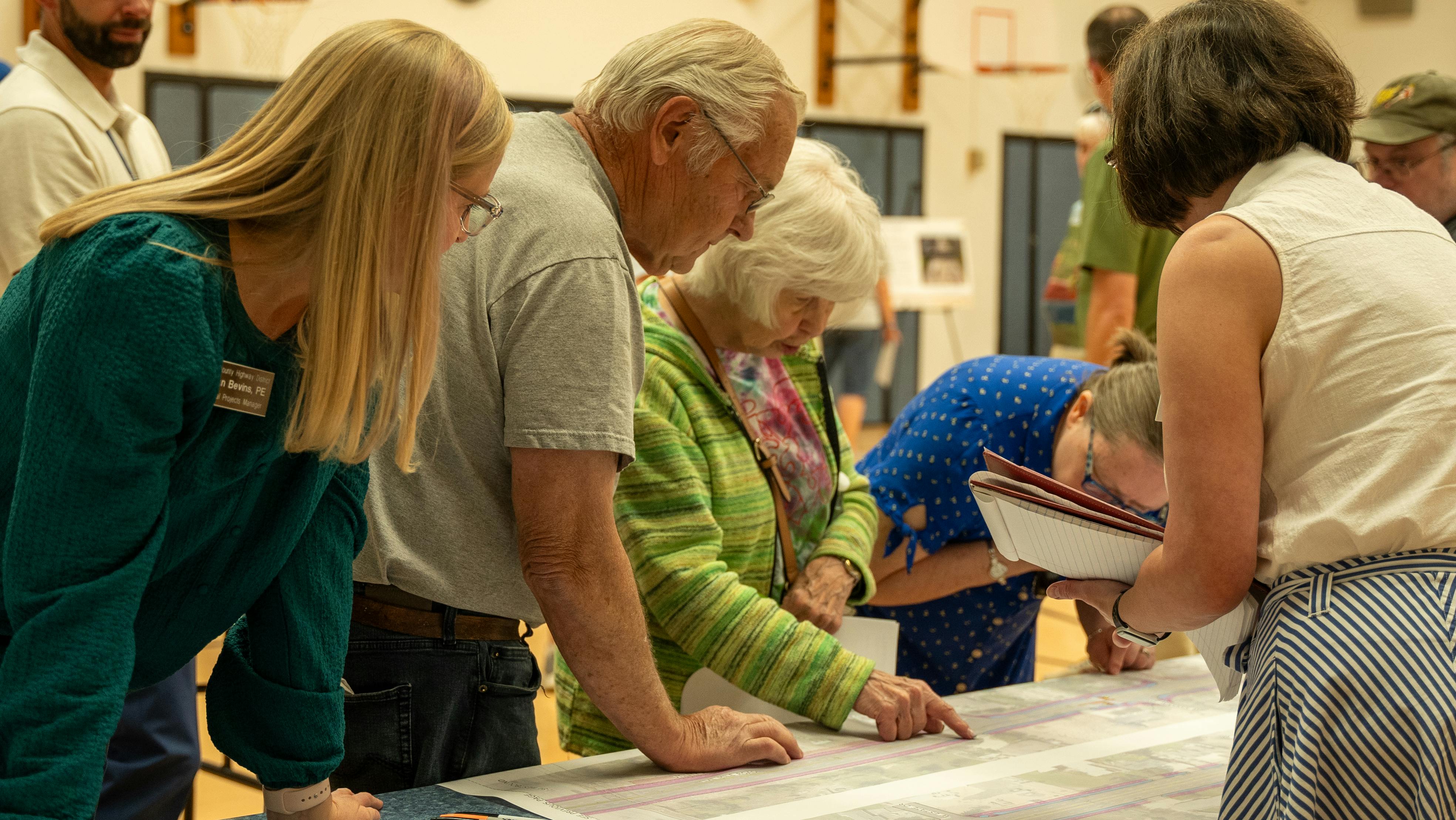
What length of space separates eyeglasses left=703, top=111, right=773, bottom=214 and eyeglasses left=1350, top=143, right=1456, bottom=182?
66.7 inches

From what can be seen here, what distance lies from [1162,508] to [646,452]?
0.91 m

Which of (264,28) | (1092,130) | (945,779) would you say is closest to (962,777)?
(945,779)

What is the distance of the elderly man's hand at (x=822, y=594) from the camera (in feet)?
6.48

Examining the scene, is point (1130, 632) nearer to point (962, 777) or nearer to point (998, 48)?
point (962, 777)

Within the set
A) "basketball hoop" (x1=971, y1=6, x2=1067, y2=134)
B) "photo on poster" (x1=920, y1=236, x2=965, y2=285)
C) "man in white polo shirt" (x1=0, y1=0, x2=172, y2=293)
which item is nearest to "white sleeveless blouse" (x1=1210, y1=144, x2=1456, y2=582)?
"man in white polo shirt" (x1=0, y1=0, x2=172, y2=293)

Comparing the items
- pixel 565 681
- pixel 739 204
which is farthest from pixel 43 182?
pixel 739 204

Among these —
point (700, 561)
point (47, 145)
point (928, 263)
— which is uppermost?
point (47, 145)

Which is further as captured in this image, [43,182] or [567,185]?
[43,182]

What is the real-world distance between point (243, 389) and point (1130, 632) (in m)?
0.89

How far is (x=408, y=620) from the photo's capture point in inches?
59.7

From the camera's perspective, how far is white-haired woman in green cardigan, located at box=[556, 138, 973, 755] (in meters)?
1.70

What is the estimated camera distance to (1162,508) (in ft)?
6.93

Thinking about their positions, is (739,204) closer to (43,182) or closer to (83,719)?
(83,719)

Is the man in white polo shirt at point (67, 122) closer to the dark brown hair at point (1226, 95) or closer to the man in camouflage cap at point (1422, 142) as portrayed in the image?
the dark brown hair at point (1226, 95)
